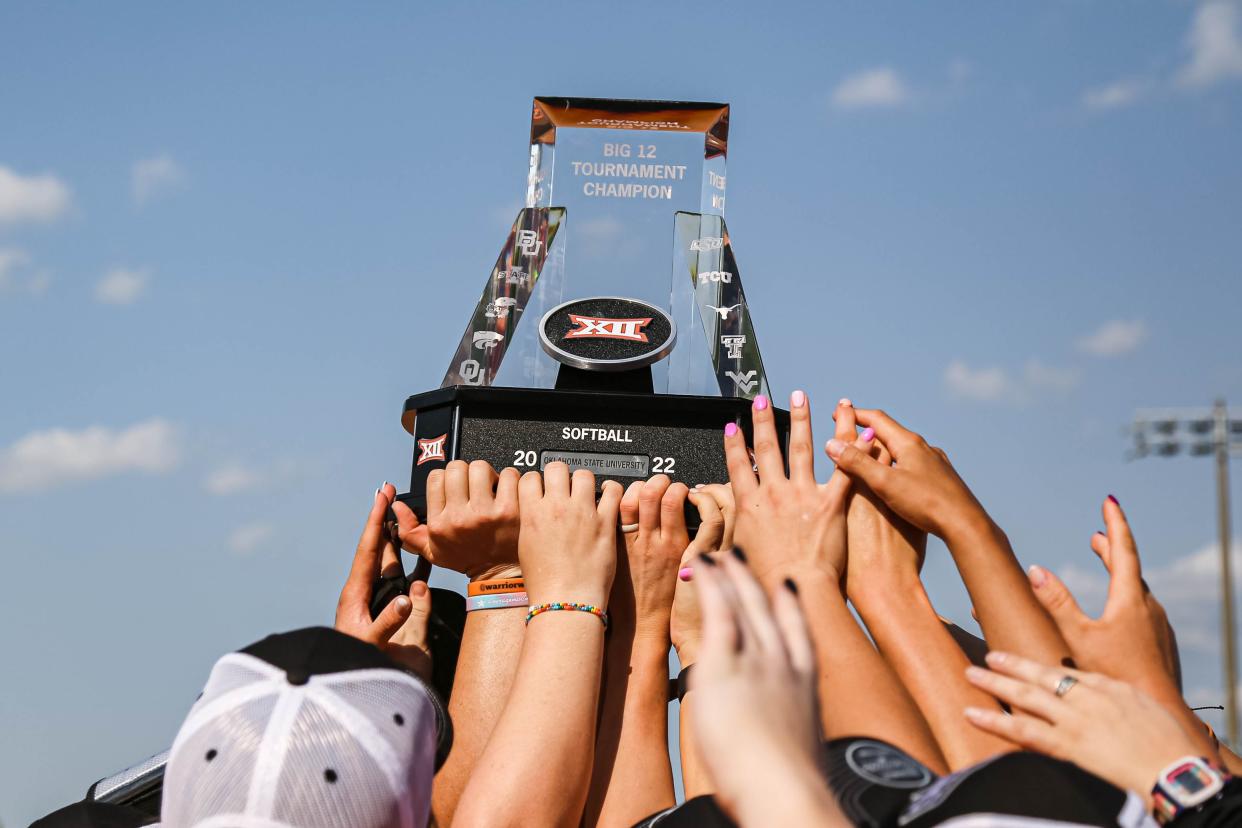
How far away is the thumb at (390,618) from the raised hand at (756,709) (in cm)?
140

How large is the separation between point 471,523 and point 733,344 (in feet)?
3.04

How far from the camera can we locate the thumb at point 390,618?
2.23 m

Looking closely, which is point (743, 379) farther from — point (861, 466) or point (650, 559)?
point (861, 466)

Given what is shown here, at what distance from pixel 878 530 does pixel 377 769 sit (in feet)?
3.38

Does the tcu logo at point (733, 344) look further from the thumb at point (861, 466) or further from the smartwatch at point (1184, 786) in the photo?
the smartwatch at point (1184, 786)

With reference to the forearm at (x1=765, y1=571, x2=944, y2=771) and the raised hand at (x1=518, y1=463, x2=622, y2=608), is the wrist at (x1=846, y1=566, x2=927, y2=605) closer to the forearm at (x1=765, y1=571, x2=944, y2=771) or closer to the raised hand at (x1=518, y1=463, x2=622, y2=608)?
the forearm at (x1=765, y1=571, x2=944, y2=771)

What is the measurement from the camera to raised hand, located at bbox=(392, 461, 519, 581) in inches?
88.5

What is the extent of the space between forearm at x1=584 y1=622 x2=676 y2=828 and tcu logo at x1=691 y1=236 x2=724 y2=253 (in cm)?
116

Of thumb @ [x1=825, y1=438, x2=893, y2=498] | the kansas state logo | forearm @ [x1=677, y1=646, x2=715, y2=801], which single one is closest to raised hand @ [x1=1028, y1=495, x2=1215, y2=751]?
thumb @ [x1=825, y1=438, x2=893, y2=498]

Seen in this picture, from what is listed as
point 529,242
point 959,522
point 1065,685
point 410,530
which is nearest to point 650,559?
point 410,530

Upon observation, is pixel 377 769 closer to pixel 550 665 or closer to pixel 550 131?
pixel 550 665

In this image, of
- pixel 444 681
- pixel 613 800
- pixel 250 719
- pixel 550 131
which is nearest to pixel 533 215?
pixel 550 131

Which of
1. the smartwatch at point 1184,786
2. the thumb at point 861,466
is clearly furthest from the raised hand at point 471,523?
the smartwatch at point 1184,786

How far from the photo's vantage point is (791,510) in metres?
1.99
